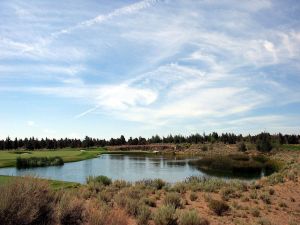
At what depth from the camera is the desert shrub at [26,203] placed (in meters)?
7.85

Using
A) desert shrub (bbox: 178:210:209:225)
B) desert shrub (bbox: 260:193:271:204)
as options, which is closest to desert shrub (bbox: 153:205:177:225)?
desert shrub (bbox: 178:210:209:225)

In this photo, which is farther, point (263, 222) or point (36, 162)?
point (36, 162)

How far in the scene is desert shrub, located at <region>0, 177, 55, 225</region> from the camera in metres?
7.85

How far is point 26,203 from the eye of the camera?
27.6ft

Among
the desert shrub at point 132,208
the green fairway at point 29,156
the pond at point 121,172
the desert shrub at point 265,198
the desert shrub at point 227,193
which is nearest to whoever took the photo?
the desert shrub at point 132,208

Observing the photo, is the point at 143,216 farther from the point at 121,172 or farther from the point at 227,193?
the point at 121,172

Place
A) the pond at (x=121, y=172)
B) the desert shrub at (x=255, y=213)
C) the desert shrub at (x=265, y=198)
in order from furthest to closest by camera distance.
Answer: the pond at (x=121, y=172), the desert shrub at (x=265, y=198), the desert shrub at (x=255, y=213)

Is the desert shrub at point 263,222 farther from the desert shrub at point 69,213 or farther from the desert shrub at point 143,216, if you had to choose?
the desert shrub at point 69,213

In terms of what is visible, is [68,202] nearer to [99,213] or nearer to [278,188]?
[99,213]

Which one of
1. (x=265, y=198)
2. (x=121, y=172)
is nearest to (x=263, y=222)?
(x=265, y=198)

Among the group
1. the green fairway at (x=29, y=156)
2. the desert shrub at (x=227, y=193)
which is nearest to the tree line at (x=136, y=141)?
the green fairway at (x=29, y=156)

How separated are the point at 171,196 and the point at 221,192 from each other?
501cm

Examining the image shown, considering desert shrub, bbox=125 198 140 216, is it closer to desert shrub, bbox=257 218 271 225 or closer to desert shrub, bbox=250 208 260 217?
desert shrub, bbox=257 218 271 225

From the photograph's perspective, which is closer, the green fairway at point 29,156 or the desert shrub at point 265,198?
the desert shrub at point 265,198
